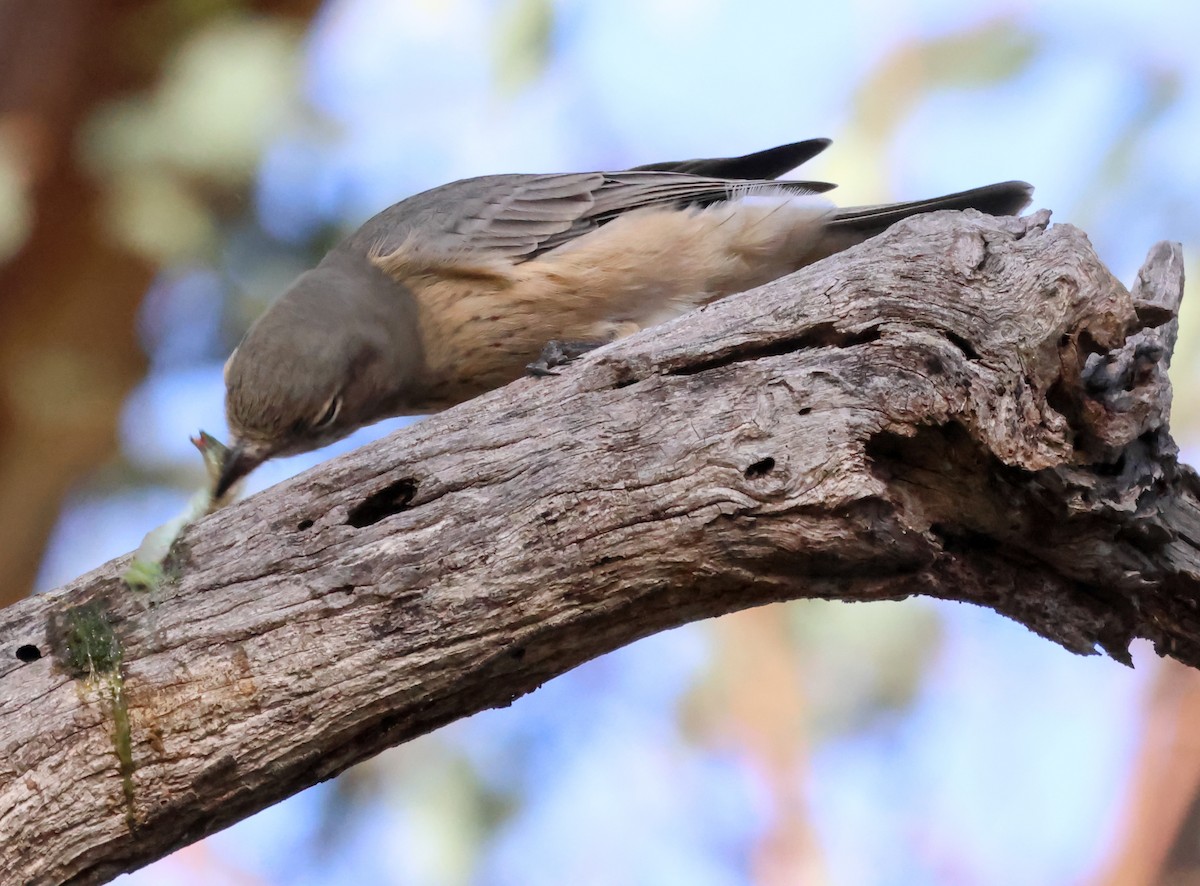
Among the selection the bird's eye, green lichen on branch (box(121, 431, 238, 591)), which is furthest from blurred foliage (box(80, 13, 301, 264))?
green lichen on branch (box(121, 431, 238, 591))

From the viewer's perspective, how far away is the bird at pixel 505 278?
3.23 meters

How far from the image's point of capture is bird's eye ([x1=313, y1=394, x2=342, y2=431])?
322 centimetres

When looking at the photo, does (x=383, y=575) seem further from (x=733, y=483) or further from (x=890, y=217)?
(x=890, y=217)

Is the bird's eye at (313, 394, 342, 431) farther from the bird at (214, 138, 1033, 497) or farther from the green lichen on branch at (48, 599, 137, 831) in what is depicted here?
the green lichen on branch at (48, 599, 137, 831)

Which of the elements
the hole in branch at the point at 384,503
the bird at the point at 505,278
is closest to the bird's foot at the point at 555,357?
the bird at the point at 505,278

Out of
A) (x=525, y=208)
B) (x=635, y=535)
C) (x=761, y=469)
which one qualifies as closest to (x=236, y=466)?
(x=525, y=208)

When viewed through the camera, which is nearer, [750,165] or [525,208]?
[525,208]

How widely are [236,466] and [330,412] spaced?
31cm

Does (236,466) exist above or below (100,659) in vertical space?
above

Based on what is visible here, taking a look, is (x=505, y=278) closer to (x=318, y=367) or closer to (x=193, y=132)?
(x=318, y=367)

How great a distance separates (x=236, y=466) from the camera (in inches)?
123

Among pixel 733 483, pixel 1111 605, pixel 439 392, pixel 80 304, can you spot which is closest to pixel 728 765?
pixel 439 392

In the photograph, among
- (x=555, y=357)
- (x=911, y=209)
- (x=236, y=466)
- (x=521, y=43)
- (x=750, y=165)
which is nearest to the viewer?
(x=555, y=357)

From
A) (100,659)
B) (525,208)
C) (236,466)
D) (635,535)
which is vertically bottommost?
(635,535)
